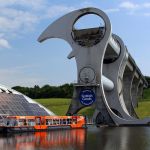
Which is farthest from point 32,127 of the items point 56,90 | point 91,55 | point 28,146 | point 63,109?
point 56,90

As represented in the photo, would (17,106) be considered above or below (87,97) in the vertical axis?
below

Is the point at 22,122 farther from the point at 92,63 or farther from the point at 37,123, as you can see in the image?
the point at 92,63

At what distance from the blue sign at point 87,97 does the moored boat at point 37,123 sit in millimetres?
8427

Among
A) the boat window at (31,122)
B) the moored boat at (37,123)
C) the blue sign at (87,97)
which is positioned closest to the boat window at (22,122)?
the moored boat at (37,123)

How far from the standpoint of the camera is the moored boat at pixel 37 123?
160 ft

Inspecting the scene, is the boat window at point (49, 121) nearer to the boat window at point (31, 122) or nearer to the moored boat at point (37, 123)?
the moored boat at point (37, 123)

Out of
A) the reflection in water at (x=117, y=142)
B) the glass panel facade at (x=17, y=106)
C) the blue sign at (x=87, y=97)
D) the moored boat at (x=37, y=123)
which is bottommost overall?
the reflection in water at (x=117, y=142)

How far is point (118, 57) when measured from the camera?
3506 inches

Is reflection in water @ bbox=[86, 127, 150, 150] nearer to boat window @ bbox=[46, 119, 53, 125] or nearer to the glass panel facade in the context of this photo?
boat window @ bbox=[46, 119, 53, 125]

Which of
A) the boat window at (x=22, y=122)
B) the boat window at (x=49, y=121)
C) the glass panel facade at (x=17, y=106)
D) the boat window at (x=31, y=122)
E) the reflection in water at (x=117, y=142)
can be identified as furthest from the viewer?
the boat window at (x=49, y=121)

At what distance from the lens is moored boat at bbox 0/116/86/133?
48.6 m

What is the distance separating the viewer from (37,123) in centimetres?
5359

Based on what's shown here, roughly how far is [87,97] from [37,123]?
20.5 metres

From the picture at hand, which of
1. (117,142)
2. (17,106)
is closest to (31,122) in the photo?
(17,106)
